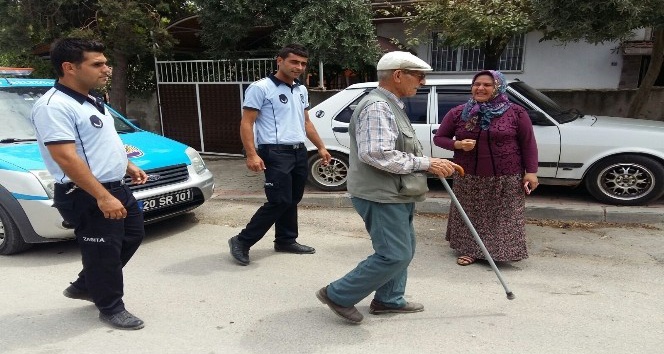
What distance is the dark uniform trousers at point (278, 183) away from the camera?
152 inches

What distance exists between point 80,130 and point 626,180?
5097 millimetres

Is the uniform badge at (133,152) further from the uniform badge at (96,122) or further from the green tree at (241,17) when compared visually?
the green tree at (241,17)

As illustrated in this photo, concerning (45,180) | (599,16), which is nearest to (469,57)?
(599,16)

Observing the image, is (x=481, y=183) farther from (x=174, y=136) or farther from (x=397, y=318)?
(x=174, y=136)

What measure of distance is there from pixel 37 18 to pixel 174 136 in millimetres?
2979

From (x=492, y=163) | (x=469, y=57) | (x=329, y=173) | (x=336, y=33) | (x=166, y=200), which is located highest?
(x=336, y=33)

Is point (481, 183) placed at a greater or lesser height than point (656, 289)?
greater

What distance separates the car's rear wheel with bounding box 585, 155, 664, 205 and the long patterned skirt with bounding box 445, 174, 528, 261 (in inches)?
73.1

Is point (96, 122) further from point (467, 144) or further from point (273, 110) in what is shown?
point (467, 144)

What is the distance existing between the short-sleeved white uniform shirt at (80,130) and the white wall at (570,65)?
7036mm

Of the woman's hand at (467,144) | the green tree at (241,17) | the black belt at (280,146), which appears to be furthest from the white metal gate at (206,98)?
the woman's hand at (467,144)

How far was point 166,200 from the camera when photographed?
15.1 feet

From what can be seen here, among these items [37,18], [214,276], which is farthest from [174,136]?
[214,276]

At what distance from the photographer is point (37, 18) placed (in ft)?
26.7
